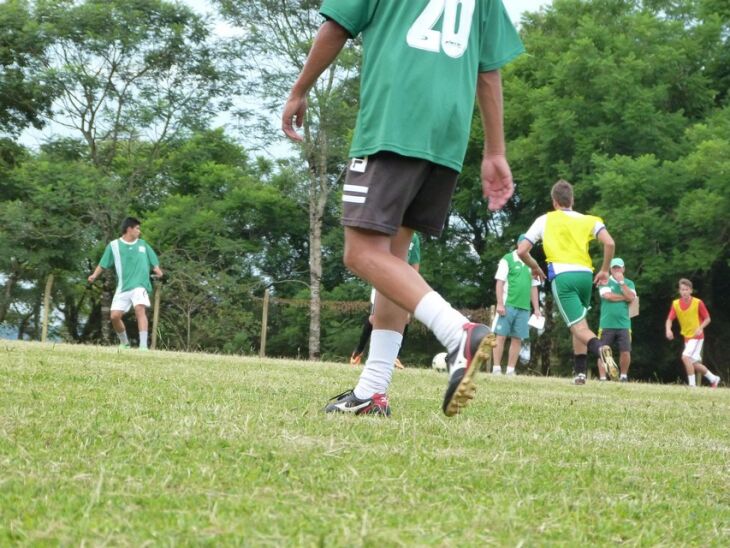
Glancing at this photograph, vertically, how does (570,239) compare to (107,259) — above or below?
above

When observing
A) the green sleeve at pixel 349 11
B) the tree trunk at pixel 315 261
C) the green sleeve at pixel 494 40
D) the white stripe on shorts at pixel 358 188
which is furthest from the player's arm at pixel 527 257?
the tree trunk at pixel 315 261

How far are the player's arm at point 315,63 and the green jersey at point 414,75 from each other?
6 centimetres

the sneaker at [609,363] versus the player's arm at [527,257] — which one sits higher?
the player's arm at [527,257]

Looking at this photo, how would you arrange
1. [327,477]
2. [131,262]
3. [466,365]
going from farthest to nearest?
1. [131,262]
2. [466,365]
3. [327,477]

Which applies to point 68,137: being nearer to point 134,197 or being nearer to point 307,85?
point 134,197

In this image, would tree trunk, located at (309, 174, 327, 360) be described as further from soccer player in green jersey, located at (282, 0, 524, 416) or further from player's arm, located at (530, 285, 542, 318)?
soccer player in green jersey, located at (282, 0, 524, 416)

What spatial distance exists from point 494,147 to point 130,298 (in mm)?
13522

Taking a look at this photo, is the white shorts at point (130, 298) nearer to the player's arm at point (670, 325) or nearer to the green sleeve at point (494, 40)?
the player's arm at point (670, 325)

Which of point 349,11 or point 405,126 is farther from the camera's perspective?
point 349,11

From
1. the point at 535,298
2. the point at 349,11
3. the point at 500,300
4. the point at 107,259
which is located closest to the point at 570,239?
the point at 500,300

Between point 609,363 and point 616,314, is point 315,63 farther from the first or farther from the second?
point 616,314

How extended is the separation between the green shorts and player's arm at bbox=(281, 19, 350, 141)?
7.84 metres

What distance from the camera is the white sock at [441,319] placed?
4247 millimetres

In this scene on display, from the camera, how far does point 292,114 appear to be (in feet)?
15.5
